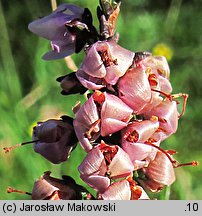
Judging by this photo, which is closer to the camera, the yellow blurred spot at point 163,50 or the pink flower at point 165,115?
the pink flower at point 165,115

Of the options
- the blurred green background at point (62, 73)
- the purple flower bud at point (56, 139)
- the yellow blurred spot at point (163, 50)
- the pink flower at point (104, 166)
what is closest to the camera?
the pink flower at point (104, 166)

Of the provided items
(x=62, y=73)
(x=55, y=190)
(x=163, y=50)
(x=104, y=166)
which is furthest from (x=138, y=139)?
(x=163, y=50)

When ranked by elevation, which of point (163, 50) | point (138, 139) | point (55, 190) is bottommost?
point (163, 50)

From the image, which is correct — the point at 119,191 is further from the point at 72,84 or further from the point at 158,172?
the point at 72,84

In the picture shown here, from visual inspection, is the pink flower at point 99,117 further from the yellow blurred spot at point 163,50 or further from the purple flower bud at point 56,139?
the yellow blurred spot at point 163,50

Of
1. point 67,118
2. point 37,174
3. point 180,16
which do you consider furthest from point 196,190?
point 67,118

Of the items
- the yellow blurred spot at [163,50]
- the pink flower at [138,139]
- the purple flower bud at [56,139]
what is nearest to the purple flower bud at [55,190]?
the purple flower bud at [56,139]

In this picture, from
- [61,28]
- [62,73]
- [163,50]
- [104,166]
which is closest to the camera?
[104,166]
